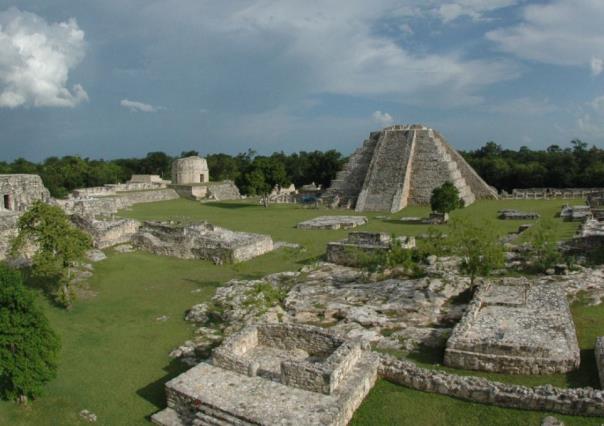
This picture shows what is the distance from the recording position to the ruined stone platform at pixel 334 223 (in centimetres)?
2948

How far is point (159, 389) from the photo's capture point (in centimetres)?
1049

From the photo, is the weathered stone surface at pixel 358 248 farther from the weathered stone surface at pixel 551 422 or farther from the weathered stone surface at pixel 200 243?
the weathered stone surface at pixel 551 422

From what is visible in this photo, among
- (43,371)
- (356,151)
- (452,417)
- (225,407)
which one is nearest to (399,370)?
(452,417)

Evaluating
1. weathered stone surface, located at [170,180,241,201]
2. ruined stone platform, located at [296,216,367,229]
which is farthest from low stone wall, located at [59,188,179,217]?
ruined stone platform, located at [296,216,367,229]

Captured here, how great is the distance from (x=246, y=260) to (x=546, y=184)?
127 ft

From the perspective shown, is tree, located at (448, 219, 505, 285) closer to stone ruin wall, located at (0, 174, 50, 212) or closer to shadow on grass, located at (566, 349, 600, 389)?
shadow on grass, located at (566, 349, 600, 389)

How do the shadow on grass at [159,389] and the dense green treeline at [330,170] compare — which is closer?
the shadow on grass at [159,389]

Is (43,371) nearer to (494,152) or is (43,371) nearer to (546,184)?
(546,184)

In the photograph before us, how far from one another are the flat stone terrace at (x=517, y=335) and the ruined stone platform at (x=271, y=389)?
210 centimetres

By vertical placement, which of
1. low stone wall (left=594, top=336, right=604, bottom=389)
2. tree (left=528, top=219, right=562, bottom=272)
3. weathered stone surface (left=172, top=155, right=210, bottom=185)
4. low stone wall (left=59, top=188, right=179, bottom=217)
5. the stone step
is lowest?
the stone step

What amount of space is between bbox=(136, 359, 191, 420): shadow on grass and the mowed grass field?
0.02 meters

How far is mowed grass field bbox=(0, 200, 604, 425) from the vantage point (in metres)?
8.96

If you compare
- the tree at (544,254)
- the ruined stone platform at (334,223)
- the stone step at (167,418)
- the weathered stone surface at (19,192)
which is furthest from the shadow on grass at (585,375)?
the weathered stone surface at (19,192)

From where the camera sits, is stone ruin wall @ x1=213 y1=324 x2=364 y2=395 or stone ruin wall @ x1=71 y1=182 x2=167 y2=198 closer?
stone ruin wall @ x1=213 y1=324 x2=364 y2=395
